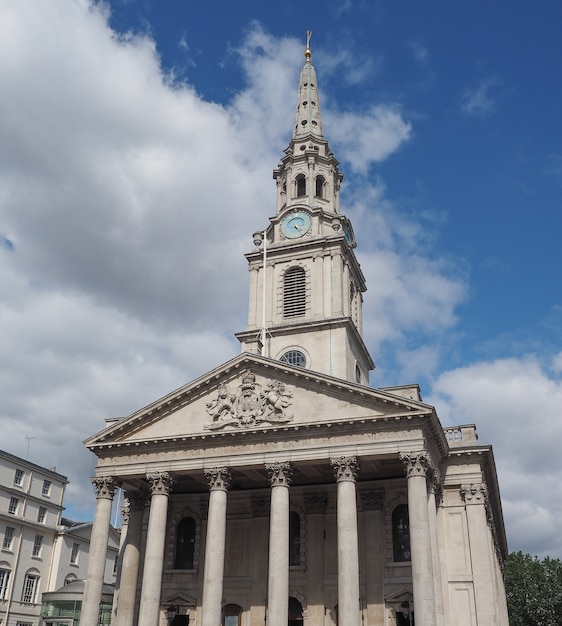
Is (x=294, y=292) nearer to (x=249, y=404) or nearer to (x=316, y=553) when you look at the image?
(x=249, y=404)

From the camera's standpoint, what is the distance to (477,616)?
112 feet

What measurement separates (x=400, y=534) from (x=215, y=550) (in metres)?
10.1

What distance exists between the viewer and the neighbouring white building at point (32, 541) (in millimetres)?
53500

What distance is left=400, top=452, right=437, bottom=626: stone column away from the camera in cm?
2973

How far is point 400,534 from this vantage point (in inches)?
1469

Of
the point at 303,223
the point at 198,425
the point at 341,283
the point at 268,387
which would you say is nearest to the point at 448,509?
the point at 268,387

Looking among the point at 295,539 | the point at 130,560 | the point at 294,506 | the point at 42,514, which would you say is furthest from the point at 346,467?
the point at 42,514

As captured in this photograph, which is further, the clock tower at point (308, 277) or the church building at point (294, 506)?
the clock tower at point (308, 277)

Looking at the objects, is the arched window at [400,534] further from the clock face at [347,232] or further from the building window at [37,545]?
the building window at [37,545]

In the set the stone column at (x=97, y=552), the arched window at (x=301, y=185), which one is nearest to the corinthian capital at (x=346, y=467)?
the stone column at (x=97, y=552)

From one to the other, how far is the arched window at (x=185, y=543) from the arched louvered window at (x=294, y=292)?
1524 centimetres

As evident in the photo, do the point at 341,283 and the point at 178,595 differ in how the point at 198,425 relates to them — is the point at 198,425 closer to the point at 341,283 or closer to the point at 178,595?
the point at 178,595

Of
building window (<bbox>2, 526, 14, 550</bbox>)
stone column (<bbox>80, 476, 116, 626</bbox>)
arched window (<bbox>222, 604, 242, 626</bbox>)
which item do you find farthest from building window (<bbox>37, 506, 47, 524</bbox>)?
arched window (<bbox>222, 604, 242, 626</bbox>)

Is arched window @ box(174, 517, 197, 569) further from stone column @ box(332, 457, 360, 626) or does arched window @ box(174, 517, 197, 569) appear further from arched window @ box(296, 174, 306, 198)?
arched window @ box(296, 174, 306, 198)
